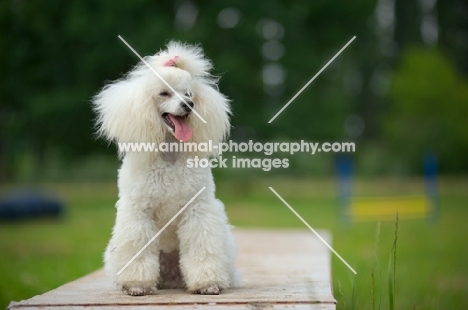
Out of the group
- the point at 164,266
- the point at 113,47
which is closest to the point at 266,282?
the point at 164,266

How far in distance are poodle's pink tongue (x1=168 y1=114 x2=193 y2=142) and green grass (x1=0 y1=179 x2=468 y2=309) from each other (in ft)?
3.38

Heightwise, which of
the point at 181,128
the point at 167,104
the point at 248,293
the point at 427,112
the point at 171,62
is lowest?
the point at 248,293

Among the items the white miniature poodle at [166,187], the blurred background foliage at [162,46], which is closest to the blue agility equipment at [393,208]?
the blurred background foliage at [162,46]

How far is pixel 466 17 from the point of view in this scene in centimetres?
2528

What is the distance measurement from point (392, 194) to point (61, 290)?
14563mm

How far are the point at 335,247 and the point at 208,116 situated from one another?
4.97 meters

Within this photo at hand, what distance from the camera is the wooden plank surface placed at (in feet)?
10.5

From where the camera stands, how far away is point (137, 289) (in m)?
3.49

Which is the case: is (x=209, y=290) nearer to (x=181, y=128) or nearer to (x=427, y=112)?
(x=181, y=128)

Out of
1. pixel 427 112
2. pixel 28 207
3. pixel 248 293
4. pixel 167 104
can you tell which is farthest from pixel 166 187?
pixel 427 112

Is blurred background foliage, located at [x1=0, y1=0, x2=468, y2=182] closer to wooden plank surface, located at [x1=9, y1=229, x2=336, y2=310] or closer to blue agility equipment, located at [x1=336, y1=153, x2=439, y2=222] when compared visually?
blue agility equipment, located at [x1=336, y1=153, x2=439, y2=222]

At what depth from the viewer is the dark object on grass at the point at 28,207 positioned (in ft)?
42.2

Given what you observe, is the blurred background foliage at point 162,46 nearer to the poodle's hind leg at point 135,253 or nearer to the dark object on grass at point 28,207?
the dark object on grass at point 28,207

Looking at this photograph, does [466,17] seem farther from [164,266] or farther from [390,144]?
[164,266]
